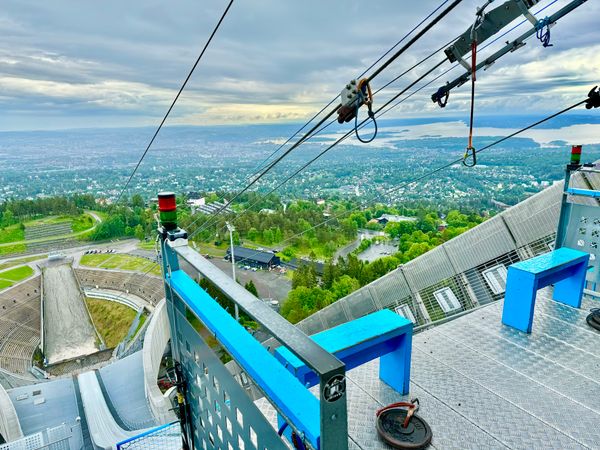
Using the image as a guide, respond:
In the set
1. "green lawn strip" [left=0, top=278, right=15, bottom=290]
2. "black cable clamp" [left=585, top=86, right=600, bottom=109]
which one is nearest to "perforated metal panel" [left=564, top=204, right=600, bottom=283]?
"black cable clamp" [left=585, top=86, right=600, bottom=109]

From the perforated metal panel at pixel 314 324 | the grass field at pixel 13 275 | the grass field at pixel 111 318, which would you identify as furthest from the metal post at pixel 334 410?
the grass field at pixel 13 275

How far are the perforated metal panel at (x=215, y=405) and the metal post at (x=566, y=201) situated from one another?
4303mm

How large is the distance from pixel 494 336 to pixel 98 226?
6112 cm

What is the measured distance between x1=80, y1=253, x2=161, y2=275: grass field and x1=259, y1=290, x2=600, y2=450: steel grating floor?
40616mm

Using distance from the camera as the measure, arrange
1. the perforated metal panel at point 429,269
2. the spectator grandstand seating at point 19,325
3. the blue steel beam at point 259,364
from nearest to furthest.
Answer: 1. the blue steel beam at point 259,364
2. the perforated metal panel at point 429,269
3. the spectator grandstand seating at point 19,325

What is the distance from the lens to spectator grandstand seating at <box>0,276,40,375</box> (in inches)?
961

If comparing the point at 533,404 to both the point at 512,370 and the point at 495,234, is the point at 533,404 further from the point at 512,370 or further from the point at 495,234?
the point at 495,234

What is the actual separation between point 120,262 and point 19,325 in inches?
598

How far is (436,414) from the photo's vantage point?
259cm

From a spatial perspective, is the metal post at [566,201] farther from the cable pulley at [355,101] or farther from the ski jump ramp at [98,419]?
the ski jump ramp at [98,419]

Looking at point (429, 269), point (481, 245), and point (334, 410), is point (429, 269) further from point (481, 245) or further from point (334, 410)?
point (334, 410)

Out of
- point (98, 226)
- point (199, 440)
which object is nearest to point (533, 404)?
point (199, 440)

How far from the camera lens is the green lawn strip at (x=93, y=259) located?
43716 mm

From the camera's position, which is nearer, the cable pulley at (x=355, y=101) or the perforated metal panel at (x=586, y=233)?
the cable pulley at (x=355, y=101)
